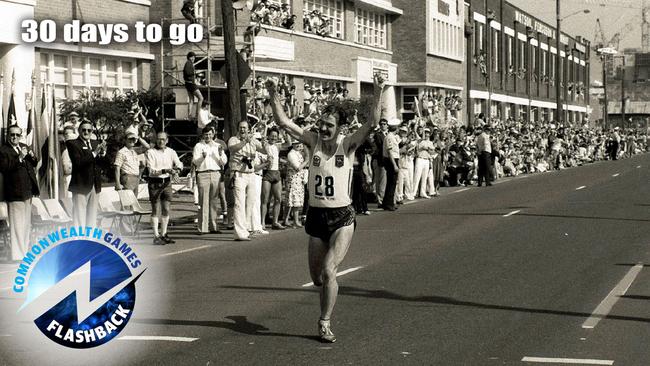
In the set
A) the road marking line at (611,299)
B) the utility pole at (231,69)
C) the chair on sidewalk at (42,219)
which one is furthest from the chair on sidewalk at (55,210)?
the road marking line at (611,299)

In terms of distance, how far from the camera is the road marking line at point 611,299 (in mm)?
10572

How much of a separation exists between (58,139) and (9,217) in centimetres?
426

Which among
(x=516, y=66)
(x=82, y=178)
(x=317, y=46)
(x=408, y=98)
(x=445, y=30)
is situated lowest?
(x=82, y=178)

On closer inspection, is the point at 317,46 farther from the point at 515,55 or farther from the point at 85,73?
the point at 515,55

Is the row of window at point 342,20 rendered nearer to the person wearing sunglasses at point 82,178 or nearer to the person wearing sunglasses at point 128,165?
the person wearing sunglasses at point 128,165

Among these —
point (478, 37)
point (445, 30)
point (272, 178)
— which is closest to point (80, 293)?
point (272, 178)

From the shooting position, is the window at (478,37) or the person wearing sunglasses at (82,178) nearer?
the person wearing sunglasses at (82,178)

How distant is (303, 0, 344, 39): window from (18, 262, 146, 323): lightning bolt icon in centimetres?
3623

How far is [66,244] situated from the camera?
7.80 metres

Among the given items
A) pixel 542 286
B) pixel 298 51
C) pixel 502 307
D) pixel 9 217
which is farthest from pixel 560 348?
pixel 298 51

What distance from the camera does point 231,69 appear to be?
898 inches

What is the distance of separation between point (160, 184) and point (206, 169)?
1630 millimetres

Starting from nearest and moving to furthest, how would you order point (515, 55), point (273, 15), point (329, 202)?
point (329, 202), point (273, 15), point (515, 55)

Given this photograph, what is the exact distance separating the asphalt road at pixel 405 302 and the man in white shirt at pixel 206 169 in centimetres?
51
